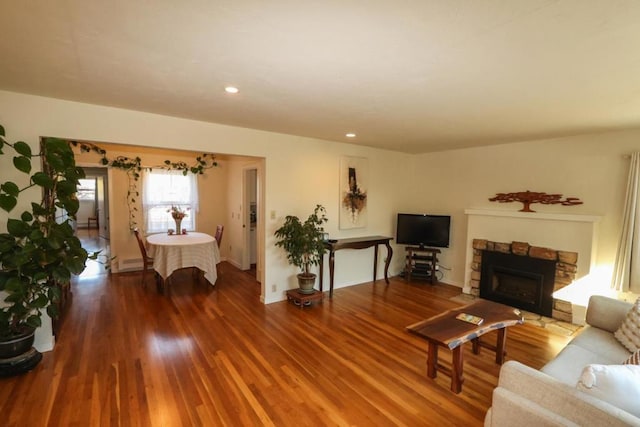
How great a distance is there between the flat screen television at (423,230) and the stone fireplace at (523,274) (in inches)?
21.1

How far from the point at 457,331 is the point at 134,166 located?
5918mm

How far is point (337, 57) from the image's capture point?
1.80 meters

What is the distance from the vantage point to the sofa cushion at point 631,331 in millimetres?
2187

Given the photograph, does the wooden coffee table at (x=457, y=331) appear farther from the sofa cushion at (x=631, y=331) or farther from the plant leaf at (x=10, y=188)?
the plant leaf at (x=10, y=188)

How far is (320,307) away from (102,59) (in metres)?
3.46

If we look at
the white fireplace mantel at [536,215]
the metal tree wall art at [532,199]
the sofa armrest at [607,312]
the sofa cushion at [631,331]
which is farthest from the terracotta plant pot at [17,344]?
the metal tree wall art at [532,199]

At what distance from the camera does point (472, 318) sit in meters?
2.63

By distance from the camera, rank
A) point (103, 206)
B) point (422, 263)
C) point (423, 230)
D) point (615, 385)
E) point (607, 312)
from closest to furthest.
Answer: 1. point (615, 385)
2. point (607, 312)
3. point (423, 230)
4. point (422, 263)
5. point (103, 206)

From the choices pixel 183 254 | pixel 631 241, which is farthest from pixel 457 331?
pixel 183 254

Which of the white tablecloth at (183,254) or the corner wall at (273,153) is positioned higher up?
the corner wall at (273,153)

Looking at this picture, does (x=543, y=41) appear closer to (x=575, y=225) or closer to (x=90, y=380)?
(x=575, y=225)

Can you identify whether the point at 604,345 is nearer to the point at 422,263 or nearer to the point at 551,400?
the point at 551,400

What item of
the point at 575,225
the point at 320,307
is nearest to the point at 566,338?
the point at 575,225

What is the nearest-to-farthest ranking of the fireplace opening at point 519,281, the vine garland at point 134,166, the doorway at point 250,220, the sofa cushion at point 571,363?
the sofa cushion at point 571,363 < the fireplace opening at point 519,281 < the vine garland at point 134,166 < the doorway at point 250,220
